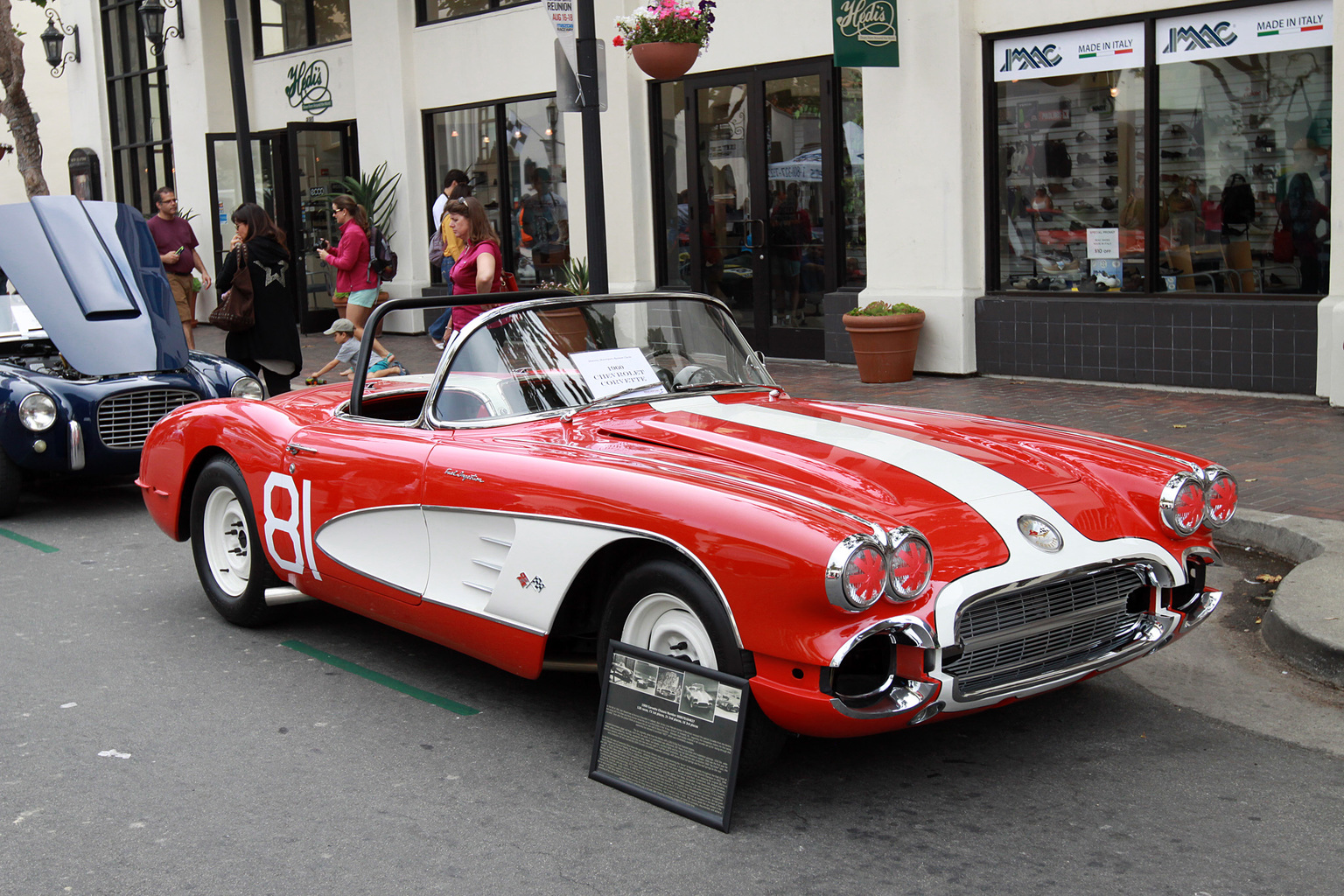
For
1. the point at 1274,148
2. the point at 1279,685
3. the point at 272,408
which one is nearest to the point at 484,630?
the point at 272,408

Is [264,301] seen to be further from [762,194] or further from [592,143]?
[762,194]

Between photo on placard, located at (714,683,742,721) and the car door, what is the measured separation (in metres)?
1.41

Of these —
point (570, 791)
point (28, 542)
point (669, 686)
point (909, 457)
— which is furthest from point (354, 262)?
point (669, 686)

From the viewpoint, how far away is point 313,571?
5062mm

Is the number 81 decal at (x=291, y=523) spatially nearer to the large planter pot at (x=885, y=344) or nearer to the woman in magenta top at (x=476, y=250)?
the woman in magenta top at (x=476, y=250)

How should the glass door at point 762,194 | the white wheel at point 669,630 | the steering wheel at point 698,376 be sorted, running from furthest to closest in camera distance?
1. the glass door at point 762,194
2. the steering wheel at point 698,376
3. the white wheel at point 669,630

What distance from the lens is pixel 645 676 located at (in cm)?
369

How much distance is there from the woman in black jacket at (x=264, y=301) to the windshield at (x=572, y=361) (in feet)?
20.9

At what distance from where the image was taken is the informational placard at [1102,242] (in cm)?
1111

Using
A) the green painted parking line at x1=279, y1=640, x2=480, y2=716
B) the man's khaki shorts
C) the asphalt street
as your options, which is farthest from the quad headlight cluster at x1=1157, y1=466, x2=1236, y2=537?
the man's khaki shorts

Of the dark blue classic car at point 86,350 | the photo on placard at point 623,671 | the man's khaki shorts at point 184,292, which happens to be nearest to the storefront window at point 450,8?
the man's khaki shorts at point 184,292

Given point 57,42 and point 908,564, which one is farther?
point 57,42

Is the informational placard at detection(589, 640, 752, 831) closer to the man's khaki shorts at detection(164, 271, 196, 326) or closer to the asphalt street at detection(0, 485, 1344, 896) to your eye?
the asphalt street at detection(0, 485, 1344, 896)

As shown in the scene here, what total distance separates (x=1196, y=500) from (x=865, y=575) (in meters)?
1.32
